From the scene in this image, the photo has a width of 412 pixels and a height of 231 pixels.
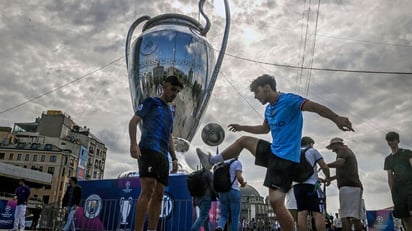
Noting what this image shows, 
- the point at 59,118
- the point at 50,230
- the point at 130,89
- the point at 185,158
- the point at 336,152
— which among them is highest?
the point at 59,118

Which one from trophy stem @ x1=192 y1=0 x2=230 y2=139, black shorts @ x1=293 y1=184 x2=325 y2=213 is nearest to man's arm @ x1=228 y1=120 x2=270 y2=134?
black shorts @ x1=293 y1=184 x2=325 y2=213

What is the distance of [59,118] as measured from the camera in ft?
201

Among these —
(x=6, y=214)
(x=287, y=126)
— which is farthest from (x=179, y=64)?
(x=6, y=214)

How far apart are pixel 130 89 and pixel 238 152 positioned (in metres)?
8.03

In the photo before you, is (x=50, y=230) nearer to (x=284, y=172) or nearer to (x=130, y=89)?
(x=130, y=89)

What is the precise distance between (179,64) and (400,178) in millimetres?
6710

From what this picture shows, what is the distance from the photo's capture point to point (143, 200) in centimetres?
305

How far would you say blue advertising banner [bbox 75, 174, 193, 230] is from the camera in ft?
24.3

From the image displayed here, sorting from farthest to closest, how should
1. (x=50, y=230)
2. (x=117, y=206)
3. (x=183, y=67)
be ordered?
(x=183, y=67) → (x=50, y=230) → (x=117, y=206)

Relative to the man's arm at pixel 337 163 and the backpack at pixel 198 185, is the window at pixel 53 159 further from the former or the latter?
the man's arm at pixel 337 163

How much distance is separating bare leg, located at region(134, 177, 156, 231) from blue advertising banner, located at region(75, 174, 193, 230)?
444cm

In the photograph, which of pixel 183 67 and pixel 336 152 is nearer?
pixel 336 152

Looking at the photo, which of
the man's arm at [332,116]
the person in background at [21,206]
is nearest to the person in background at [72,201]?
the person in background at [21,206]

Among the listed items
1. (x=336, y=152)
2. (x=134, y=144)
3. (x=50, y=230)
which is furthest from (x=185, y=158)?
(x=134, y=144)
